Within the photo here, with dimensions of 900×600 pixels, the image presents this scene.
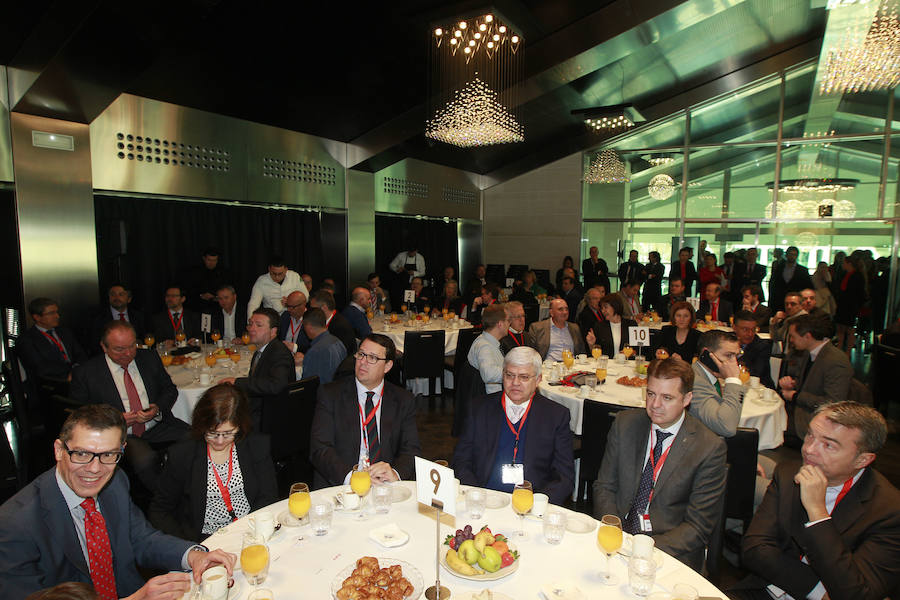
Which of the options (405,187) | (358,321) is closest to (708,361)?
(358,321)

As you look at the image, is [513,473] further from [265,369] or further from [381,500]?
[265,369]

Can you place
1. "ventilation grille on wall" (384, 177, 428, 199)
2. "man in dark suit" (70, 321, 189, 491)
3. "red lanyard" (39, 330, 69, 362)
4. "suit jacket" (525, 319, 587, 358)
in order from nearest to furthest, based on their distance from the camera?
"man in dark suit" (70, 321, 189, 491), "red lanyard" (39, 330, 69, 362), "suit jacket" (525, 319, 587, 358), "ventilation grille on wall" (384, 177, 428, 199)

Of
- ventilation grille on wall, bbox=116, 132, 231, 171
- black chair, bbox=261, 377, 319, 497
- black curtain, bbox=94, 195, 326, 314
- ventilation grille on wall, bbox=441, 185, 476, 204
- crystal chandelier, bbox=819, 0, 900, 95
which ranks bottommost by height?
black chair, bbox=261, 377, 319, 497

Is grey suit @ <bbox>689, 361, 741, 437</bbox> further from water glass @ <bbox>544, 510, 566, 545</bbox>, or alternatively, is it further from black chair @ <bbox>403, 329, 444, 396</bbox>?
black chair @ <bbox>403, 329, 444, 396</bbox>

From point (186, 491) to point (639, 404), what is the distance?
10.1ft

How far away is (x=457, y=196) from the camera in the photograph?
516 inches

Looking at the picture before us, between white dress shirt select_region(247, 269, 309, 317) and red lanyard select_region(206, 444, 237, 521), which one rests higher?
white dress shirt select_region(247, 269, 309, 317)

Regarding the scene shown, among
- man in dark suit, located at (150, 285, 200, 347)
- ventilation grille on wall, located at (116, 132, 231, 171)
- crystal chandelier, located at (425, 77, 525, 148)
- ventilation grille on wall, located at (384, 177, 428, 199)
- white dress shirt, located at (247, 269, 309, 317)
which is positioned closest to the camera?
man in dark suit, located at (150, 285, 200, 347)

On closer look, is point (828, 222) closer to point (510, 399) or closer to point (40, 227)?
point (510, 399)

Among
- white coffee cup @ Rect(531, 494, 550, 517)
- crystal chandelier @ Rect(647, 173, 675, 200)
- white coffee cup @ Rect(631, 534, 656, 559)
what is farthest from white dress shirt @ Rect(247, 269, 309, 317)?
crystal chandelier @ Rect(647, 173, 675, 200)

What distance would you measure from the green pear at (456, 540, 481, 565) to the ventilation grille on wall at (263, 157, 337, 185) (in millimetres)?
7655

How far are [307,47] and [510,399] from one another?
4.82m

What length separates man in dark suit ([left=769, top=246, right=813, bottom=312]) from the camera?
9.87m

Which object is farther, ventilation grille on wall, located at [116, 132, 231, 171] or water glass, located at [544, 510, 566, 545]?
ventilation grille on wall, located at [116, 132, 231, 171]
